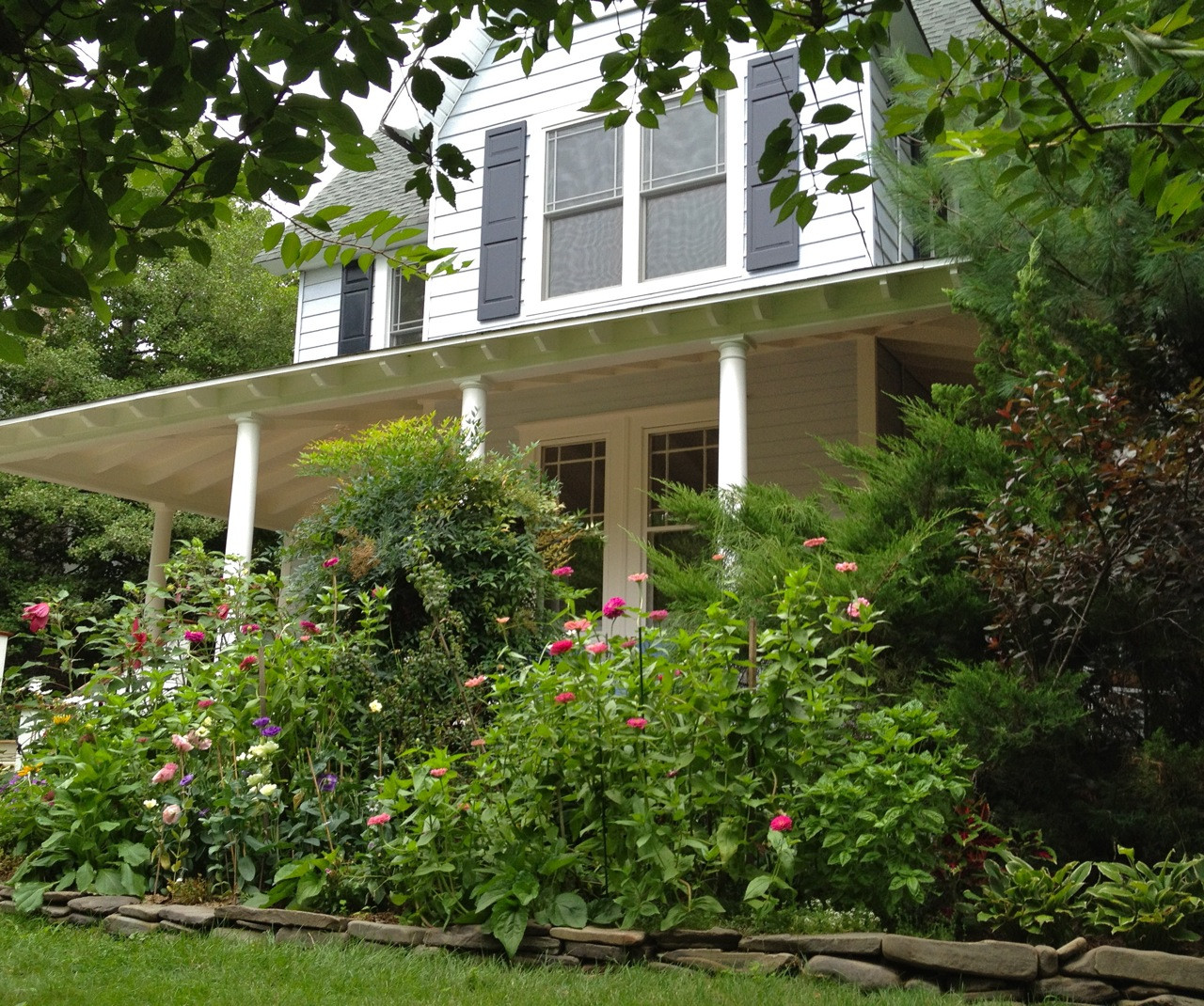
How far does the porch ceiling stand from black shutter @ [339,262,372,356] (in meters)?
1.21

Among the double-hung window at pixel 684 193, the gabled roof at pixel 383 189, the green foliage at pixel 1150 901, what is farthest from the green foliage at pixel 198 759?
the gabled roof at pixel 383 189

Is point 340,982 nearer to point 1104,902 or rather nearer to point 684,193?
point 1104,902

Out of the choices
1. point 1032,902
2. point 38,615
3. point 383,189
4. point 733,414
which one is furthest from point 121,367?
point 1032,902

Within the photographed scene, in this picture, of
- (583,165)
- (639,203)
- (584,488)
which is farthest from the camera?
(584,488)

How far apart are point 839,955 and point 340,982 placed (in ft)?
5.02

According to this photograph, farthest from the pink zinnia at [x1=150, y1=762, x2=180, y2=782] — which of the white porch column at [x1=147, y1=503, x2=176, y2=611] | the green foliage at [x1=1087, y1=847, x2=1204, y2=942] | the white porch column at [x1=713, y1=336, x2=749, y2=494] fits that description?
the white porch column at [x1=147, y1=503, x2=176, y2=611]

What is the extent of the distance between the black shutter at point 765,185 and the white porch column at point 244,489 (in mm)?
4366

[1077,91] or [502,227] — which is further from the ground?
[502,227]

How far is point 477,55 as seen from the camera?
10.5 metres

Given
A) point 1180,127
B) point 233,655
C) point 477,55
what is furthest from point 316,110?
point 477,55

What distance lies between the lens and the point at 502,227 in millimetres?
9609

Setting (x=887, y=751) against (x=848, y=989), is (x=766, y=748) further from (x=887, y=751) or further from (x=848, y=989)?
(x=848, y=989)

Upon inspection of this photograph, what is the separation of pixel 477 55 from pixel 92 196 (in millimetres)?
8654

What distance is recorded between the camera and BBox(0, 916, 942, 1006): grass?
132 inches
